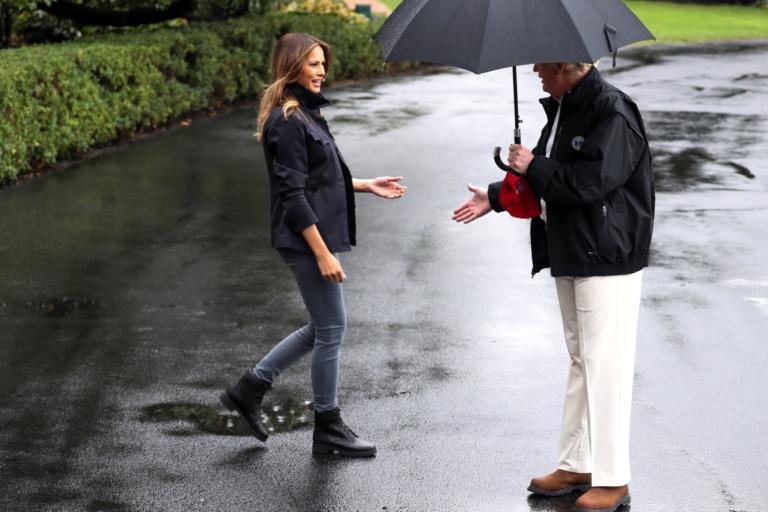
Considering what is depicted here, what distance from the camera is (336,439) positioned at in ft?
18.5

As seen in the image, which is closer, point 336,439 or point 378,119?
point 336,439

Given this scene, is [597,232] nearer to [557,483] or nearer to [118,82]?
Answer: [557,483]

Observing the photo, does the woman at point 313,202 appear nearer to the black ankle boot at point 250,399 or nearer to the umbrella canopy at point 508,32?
the black ankle boot at point 250,399

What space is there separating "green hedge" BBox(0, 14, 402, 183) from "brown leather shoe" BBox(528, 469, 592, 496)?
7.74 meters

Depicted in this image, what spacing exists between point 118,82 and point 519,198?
10209mm

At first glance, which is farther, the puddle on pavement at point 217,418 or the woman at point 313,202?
the puddle on pavement at point 217,418

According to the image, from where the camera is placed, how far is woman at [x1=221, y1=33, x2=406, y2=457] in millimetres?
5301

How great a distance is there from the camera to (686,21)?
39.0 meters

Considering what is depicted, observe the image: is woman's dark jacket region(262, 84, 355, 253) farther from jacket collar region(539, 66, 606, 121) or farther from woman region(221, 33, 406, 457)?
jacket collar region(539, 66, 606, 121)

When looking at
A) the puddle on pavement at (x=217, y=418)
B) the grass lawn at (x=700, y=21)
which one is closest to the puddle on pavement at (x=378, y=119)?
the puddle on pavement at (x=217, y=418)

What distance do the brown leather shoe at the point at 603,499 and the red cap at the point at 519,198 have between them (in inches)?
44.6

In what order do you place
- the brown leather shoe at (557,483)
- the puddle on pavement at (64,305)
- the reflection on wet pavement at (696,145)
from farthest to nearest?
1. the reflection on wet pavement at (696,145)
2. the puddle on pavement at (64,305)
3. the brown leather shoe at (557,483)

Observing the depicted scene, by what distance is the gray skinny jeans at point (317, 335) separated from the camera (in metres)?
5.44

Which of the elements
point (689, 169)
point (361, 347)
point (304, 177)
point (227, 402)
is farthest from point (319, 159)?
point (689, 169)
